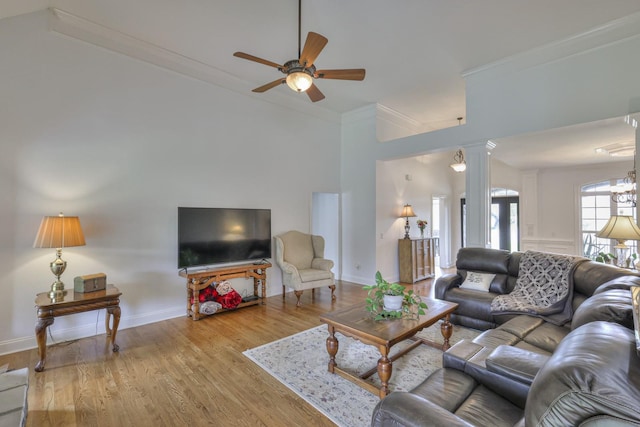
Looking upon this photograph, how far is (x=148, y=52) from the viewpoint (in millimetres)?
3861

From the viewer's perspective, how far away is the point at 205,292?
427 centimetres

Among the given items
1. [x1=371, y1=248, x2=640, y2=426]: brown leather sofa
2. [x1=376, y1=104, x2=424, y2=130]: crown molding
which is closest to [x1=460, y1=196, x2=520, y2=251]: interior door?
[x1=376, y1=104, x2=424, y2=130]: crown molding

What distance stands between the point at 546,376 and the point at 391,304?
1743 mm

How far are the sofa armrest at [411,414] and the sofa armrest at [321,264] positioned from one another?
381cm

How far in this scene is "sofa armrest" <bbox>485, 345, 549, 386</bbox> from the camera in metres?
1.44

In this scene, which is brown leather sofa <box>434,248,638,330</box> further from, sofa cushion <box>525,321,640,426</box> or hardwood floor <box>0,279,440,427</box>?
sofa cushion <box>525,321,640,426</box>

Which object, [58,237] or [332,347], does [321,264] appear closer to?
[332,347]

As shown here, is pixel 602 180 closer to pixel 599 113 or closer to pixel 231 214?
pixel 599 113

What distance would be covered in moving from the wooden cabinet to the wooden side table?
5.19 metres

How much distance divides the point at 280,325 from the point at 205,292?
1285 mm

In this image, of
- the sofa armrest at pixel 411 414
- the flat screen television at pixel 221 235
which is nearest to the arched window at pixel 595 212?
the flat screen television at pixel 221 235

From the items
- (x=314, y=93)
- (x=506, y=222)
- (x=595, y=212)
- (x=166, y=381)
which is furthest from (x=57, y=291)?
(x=595, y=212)

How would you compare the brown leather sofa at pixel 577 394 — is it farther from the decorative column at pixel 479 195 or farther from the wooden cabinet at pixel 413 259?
the wooden cabinet at pixel 413 259

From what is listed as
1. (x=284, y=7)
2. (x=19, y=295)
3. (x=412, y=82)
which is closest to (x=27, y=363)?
(x=19, y=295)
